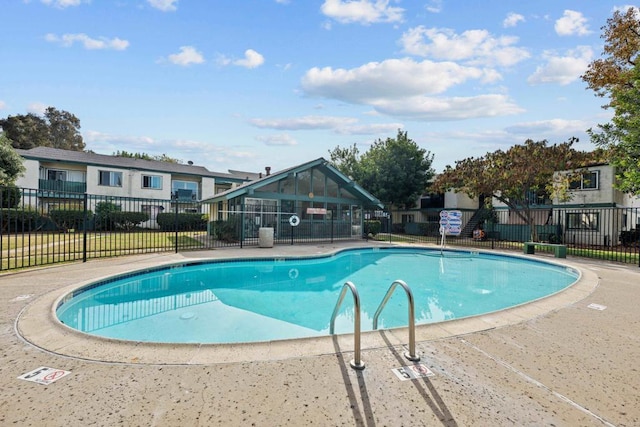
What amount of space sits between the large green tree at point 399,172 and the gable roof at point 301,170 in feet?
26.9

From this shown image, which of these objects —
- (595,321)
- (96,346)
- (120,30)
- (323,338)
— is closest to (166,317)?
(96,346)

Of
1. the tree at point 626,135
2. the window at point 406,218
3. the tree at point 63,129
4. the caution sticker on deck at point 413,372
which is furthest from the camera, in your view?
the tree at point 63,129

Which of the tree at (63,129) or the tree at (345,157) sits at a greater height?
the tree at (63,129)

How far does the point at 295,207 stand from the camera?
20188 mm

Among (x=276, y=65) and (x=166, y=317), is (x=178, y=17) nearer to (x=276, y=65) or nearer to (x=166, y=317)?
(x=276, y=65)

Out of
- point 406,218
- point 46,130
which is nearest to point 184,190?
point 406,218

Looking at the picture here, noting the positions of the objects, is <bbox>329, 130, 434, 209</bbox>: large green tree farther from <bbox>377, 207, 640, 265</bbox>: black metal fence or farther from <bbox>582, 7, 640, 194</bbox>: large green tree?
<bbox>582, 7, 640, 194</bbox>: large green tree

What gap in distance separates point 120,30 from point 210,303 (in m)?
9.23

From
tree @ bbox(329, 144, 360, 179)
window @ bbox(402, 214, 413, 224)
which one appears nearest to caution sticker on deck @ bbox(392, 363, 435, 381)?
window @ bbox(402, 214, 413, 224)

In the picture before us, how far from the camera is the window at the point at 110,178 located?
2634cm

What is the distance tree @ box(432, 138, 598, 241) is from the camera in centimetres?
1698

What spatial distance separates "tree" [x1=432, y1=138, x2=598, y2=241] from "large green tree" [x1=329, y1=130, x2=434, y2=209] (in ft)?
31.2

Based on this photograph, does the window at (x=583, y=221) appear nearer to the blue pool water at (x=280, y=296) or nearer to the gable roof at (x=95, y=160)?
the blue pool water at (x=280, y=296)

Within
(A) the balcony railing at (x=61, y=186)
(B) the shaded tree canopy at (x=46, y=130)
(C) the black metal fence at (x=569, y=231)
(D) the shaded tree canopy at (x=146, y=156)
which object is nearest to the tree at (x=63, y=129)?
(B) the shaded tree canopy at (x=46, y=130)
